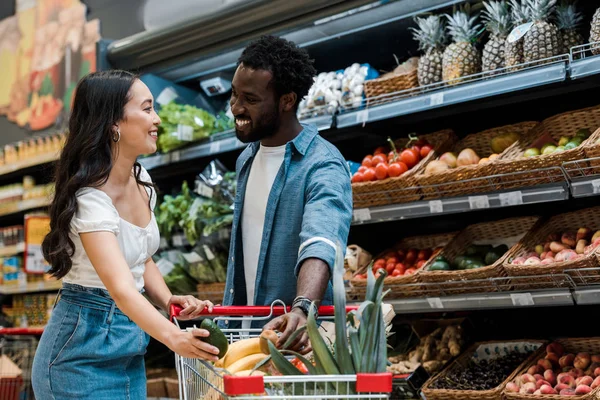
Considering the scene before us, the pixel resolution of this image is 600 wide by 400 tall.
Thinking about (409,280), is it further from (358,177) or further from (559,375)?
(559,375)

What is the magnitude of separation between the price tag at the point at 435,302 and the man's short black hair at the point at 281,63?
1.25 m

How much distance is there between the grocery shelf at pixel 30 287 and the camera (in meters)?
5.84

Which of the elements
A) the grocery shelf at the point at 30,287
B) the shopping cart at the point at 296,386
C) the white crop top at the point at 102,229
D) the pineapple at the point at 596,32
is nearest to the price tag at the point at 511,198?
the pineapple at the point at 596,32

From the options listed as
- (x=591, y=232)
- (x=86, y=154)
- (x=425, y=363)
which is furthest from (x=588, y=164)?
(x=86, y=154)

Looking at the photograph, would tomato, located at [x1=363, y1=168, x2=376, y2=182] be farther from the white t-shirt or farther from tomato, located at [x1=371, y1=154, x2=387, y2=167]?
the white t-shirt

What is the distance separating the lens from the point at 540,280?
2.95 meters

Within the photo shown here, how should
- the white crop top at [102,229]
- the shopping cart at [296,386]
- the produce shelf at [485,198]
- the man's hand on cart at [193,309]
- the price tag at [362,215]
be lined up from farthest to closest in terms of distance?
the price tag at [362,215], the produce shelf at [485,198], the white crop top at [102,229], the man's hand on cart at [193,309], the shopping cart at [296,386]

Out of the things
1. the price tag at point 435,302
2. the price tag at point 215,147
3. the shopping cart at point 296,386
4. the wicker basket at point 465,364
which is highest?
the price tag at point 215,147

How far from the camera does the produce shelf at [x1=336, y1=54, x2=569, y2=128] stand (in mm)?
2994

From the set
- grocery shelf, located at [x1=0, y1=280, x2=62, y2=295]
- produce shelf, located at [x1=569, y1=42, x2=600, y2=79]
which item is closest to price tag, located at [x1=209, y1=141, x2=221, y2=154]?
produce shelf, located at [x1=569, y1=42, x2=600, y2=79]

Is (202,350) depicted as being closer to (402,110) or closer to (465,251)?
(402,110)

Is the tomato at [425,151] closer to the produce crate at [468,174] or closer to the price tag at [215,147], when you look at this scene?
the produce crate at [468,174]

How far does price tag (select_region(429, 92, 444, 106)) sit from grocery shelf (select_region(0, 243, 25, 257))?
160 inches

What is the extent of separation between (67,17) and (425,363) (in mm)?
5155
